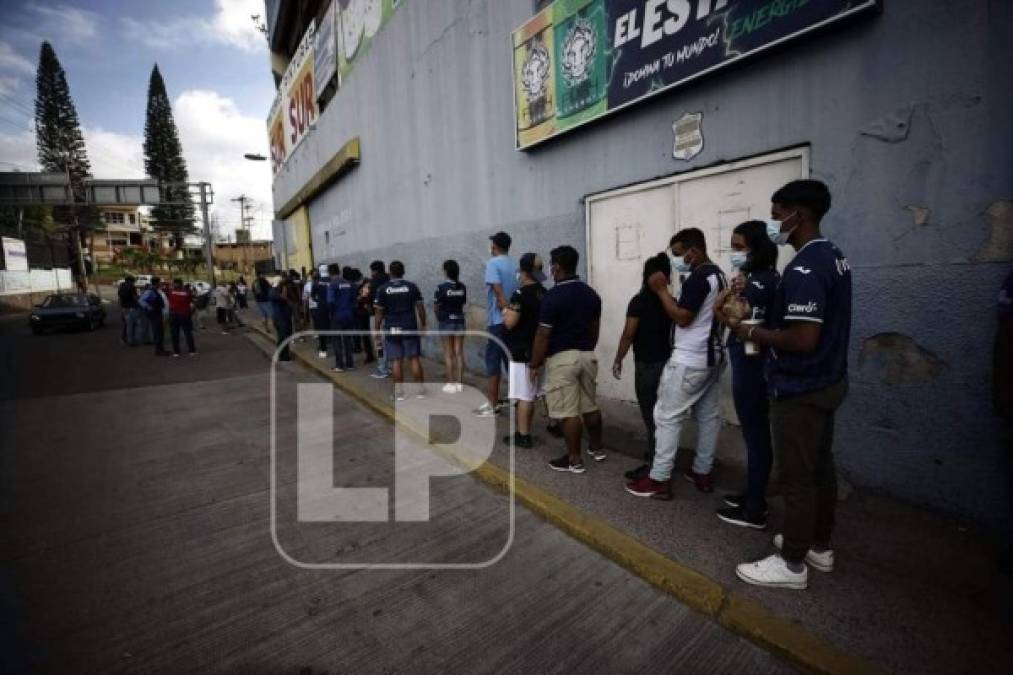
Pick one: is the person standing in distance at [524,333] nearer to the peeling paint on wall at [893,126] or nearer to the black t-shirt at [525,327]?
the black t-shirt at [525,327]

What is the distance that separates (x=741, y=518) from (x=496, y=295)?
3.07 meters

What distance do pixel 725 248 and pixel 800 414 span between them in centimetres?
224

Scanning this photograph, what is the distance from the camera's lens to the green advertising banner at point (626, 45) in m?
3.33

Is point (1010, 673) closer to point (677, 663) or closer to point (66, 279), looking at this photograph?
point (677, 663)

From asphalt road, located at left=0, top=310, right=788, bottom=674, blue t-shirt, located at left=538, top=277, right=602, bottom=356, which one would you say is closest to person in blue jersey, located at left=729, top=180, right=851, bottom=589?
asphalt road, located at left=0, top=310, right=788, bottom=674

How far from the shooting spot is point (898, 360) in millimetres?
3004

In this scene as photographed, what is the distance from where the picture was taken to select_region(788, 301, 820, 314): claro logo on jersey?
201cm

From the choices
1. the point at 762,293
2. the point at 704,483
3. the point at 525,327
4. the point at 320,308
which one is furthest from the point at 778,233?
the point at 320,308

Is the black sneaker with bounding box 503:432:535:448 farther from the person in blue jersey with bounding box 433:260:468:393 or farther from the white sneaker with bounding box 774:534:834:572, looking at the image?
the white sneaker with bounding box 774:534:834:572

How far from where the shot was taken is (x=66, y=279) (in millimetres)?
37656

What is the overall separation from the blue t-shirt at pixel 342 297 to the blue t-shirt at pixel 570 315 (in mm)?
5388

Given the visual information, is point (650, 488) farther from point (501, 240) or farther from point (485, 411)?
point (501, 240)

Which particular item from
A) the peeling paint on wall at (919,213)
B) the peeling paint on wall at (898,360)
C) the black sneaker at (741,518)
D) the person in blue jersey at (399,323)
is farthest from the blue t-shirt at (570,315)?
the person in blue jersey at (399,323)

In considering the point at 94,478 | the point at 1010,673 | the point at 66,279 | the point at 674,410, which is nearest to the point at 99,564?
the point at 94,478
